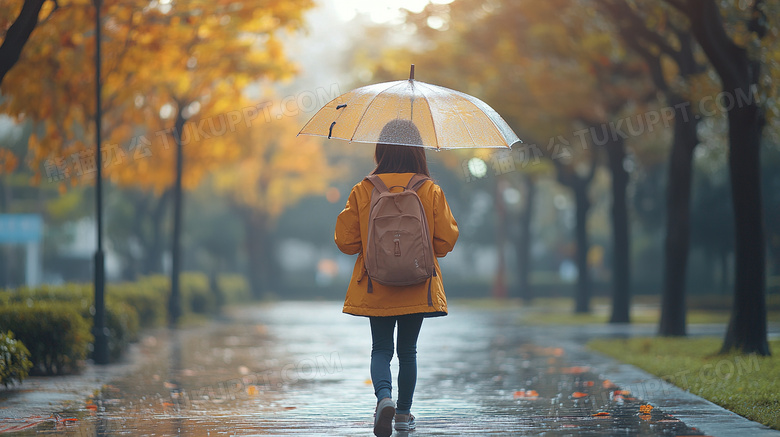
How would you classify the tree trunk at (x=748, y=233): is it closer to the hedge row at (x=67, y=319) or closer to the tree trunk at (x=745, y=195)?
the tree trunk at (x=745, y=195)

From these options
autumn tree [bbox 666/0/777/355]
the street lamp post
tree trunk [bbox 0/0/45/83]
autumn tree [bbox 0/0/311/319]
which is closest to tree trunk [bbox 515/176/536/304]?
autumn tree [bbox 0/0/311/319]

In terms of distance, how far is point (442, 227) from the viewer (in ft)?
22.0

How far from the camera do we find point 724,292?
104 ft

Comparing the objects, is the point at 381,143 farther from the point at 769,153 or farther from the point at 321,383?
the point at 769,153

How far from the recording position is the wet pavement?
713 centimetres

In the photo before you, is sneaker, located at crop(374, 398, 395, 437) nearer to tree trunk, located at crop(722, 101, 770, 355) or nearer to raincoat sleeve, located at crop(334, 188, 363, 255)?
raincoat sleeve, located at crop(334, 188, 363, 255)

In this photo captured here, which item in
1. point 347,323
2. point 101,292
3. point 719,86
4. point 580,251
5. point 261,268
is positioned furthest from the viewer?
point 261,268

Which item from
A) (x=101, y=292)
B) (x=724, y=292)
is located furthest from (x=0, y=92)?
A: (x=724, y=292)

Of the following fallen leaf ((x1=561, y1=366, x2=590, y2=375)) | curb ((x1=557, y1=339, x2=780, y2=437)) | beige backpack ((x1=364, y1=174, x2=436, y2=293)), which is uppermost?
beige backpack ((x1=364, y1=174, x2=436, y2=293))

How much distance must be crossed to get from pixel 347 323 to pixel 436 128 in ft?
57.0

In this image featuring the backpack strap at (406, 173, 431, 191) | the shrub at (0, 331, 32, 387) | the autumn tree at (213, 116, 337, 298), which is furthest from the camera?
the autumn tree at (213, 116, 337, 298)

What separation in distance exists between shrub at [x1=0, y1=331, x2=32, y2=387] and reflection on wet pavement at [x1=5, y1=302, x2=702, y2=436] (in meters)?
0.77

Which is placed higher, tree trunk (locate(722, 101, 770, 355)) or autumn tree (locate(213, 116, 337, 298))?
autumn tree (locate(213, 116, 337, 298))

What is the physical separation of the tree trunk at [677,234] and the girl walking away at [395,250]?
1055 centimetres
